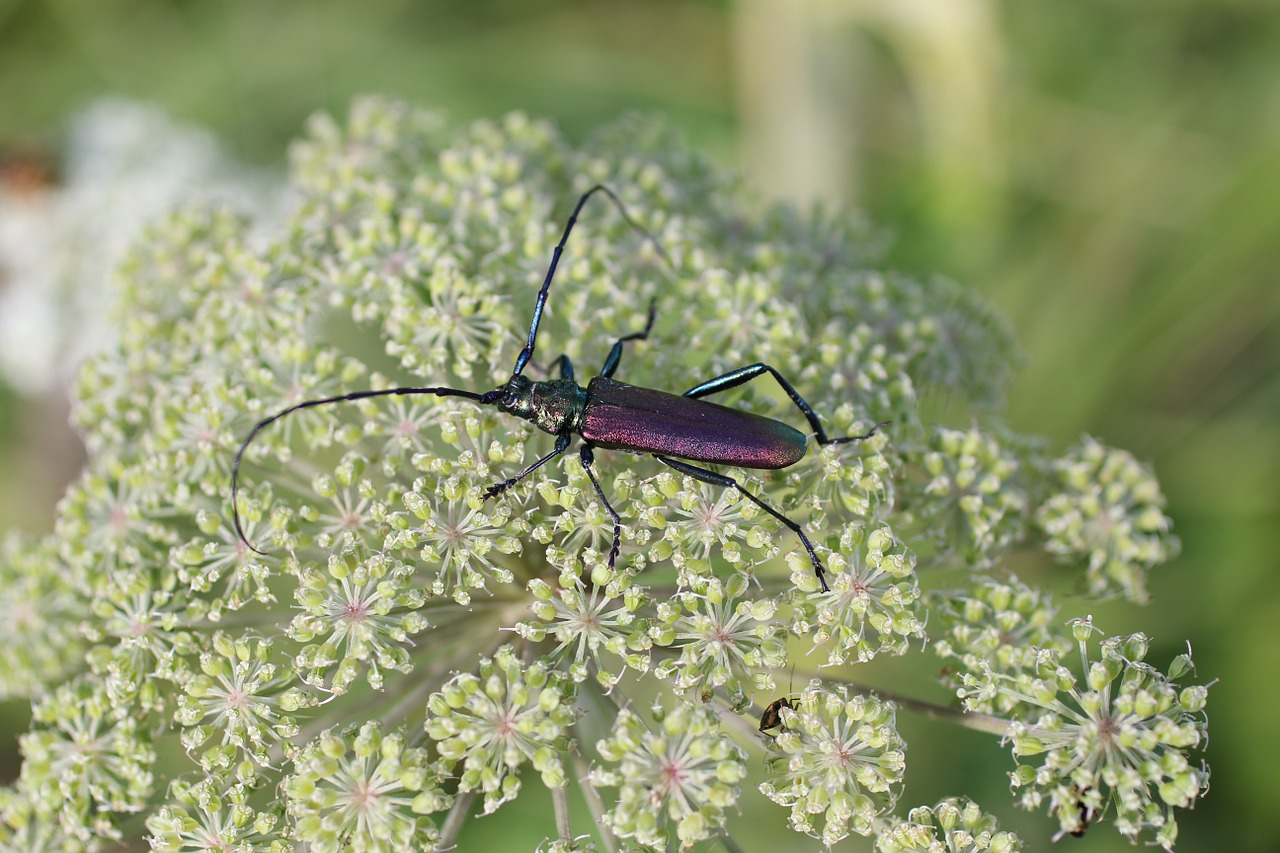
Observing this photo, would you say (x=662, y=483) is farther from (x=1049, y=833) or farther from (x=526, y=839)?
(x=1049, y=833)

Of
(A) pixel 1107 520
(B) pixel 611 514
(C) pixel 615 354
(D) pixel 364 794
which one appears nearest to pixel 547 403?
(C) pixel 615 354

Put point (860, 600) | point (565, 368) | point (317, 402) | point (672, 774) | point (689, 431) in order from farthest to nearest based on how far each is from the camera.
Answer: point (565, 368), point (689, 431), point (317, 402), point (860, 600), point (672, 774)

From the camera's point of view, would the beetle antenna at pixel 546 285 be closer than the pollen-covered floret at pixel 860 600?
No

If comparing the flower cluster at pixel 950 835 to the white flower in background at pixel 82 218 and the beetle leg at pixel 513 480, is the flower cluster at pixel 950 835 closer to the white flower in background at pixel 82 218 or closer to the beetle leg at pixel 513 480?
the beetle leg at pixel 513 480

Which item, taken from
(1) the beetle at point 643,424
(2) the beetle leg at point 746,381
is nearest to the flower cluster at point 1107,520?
(2) the beetle leg at point 746,381

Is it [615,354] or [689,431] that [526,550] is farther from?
[615,354]

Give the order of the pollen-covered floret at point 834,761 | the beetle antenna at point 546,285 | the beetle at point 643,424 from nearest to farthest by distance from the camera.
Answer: the pollen-covered floret at point 834,761, the beetle at point 643,424, the beetle antenna at point 546,285
